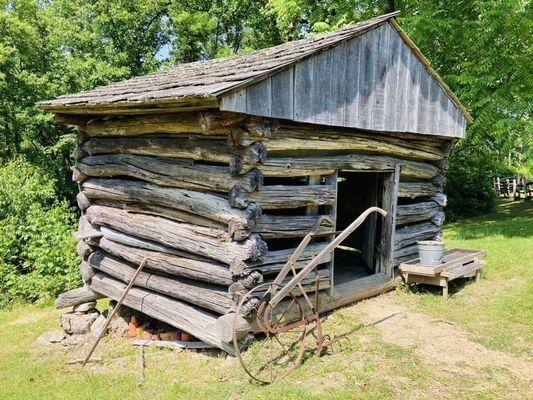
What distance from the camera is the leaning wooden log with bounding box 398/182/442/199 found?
789 cm

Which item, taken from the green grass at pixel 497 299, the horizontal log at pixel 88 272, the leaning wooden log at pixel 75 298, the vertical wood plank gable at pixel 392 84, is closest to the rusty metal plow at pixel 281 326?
the vertical wood plank gable at pixel 392 84

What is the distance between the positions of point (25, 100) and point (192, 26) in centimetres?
732

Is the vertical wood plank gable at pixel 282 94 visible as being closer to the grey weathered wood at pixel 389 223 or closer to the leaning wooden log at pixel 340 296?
the leaning wooden log at pixel 340 296

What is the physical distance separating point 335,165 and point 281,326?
235 centimetres

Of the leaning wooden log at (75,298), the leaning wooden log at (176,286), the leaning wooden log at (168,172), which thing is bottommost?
the leaning wooden log at (75,298)

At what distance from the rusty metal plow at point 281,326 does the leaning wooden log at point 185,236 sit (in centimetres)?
Answer: 46

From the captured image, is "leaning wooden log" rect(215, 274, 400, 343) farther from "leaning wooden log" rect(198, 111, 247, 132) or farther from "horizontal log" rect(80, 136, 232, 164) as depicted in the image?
"leaning wooden log" rect(198, 111, 247, 132)

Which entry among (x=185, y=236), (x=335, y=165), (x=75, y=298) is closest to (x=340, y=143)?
(x=335, y=165)

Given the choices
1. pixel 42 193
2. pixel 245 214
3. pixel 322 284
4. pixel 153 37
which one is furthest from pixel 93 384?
pixel 153 37

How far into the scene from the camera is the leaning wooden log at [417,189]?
25.9 feet

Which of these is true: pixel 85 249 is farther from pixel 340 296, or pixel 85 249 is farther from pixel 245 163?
pixel 340 296

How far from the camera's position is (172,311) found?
6.17 metres

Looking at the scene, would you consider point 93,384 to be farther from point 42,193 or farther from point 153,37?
point 153,37

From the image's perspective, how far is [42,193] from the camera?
12.1m
